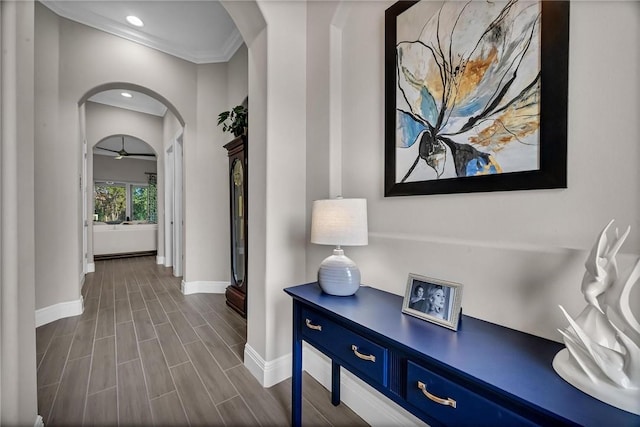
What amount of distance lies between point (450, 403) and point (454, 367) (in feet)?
0.42

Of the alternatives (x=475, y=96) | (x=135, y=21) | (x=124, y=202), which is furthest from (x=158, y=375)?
(x=124, y=202)

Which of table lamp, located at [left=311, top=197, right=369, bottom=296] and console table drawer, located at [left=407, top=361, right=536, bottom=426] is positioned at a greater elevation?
table lamp, located at [left=311, top=197, right=369, bottom=296]

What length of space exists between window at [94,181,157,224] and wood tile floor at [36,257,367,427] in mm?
6390

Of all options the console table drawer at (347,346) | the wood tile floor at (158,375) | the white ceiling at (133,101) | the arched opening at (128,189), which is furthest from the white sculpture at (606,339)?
the arched opening at (128,189)

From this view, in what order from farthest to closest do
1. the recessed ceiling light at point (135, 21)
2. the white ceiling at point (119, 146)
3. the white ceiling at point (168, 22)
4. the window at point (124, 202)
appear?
the window at point (124, 202)
the white ceiling at point (119, 146)
the recessed ceiling light at point (135, 21)
the white ceiling at point (168, 22)

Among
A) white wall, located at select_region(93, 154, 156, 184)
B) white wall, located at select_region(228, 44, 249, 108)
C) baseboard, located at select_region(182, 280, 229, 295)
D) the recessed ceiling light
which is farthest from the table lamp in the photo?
white wall, located at select_region(93, 154, 156, 184)

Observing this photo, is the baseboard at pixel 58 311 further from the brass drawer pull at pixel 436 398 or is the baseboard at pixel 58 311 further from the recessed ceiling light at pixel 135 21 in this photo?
the brass drawer pull at pixel 436 398

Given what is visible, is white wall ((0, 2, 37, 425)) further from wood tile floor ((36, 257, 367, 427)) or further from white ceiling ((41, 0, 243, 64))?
white ceiling ((41, 0, 243, 64))

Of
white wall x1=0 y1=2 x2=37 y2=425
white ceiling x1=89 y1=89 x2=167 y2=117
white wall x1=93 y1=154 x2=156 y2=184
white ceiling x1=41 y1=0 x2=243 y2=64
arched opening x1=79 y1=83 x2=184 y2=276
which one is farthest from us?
white wall x1=93 y1=154 x2=156 y2=184

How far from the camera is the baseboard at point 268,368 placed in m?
1.81

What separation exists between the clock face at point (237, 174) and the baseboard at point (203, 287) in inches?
59.9

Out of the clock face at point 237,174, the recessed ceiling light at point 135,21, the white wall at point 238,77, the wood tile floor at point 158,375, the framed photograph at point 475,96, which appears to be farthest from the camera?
the white wall at point 238,77

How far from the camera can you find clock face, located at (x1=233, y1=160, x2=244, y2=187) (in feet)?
9.90

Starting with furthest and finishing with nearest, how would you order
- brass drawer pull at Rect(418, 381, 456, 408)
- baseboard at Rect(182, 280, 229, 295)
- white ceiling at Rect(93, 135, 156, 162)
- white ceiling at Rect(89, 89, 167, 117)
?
white ceiling at Rect(93, 135, 156, 162)
white ceiling at Rect(89, 89, 167, 117)
baseboard at Rect(182, 280, 229, 295)
brass drawer pull at Rect(418, 381, 456, 408)
